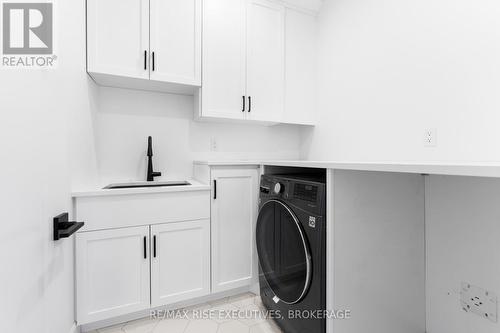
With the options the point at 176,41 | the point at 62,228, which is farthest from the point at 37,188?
the point at 176,41

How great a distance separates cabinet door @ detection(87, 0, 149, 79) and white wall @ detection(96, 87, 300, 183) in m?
0.31

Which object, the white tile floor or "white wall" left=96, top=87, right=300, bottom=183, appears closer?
the white tile floor

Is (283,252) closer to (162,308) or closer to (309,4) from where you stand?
(162,308)

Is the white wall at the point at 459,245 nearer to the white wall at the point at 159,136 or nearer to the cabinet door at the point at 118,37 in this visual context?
the white wall at the point at 159,136

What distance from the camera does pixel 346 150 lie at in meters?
2.00

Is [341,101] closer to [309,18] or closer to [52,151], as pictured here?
[309,18]

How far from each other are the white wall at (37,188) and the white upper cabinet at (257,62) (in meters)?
0.90

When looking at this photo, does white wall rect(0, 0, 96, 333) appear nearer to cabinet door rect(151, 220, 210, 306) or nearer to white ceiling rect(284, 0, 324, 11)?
cabinet door rect(151, 220, 210, 306)

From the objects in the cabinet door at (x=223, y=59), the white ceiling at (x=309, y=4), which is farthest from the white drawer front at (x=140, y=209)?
the white ceiling at (x=309, y=4)

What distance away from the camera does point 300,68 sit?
2.20 meters

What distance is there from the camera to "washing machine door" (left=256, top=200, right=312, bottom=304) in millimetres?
1184

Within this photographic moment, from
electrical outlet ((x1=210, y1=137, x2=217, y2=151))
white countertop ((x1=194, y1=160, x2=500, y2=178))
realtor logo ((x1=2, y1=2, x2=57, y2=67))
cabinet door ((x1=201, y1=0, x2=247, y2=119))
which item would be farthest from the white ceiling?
realtor logo ((x1=2, y1=2, x2=57, y2=67))

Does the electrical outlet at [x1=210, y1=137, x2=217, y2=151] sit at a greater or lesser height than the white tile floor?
greater

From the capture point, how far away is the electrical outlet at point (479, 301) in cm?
112
